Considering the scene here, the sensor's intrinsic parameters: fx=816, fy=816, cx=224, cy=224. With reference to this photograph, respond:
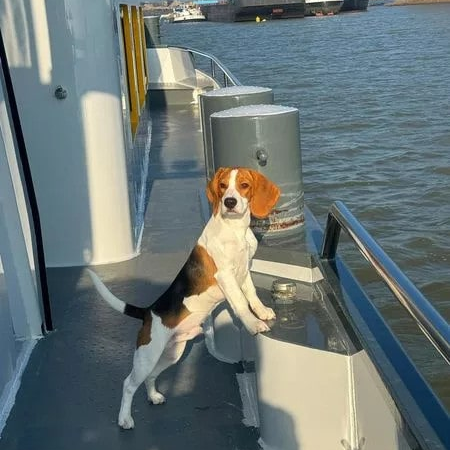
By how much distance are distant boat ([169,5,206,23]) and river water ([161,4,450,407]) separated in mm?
67931

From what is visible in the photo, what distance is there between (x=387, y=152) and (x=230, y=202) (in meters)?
11.4

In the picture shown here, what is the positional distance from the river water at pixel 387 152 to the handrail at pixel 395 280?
10.2 feet

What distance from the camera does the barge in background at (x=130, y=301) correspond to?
2.98m

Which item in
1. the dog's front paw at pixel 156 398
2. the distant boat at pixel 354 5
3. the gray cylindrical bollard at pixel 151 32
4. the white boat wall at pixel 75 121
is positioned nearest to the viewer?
the dog's front paw at pixel 156 398

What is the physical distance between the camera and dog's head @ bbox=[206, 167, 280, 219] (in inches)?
128

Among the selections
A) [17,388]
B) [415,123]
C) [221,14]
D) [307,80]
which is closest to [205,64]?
[307,80]

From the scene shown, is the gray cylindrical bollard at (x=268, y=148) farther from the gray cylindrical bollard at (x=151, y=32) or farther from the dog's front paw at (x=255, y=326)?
the gray cylindrical bollard at (x=151, y=32)

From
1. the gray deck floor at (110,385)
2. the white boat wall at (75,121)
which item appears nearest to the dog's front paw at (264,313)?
the gray deck floor at (110,385)

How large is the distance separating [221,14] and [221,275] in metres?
92.7

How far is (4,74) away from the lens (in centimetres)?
417

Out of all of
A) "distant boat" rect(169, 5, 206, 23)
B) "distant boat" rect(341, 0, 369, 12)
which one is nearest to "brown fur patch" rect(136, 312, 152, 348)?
"distant boat" rect(341, 0, 369, 12)

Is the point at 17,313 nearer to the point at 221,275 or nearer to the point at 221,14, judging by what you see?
the point at 221,275

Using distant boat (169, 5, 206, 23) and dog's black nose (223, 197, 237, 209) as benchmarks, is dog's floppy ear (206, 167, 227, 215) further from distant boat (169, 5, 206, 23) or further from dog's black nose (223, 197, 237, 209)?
distant boat (169, 5, 206, 23)

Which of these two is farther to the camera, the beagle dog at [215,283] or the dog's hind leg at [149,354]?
the dog's hind leg at [149,354]
